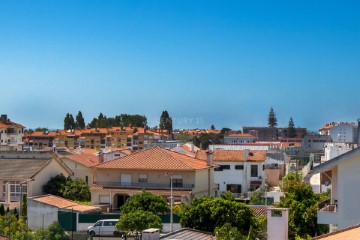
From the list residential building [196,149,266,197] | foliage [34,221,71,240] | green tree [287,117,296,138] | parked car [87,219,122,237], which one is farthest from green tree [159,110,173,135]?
foliage [34,221,71,240]

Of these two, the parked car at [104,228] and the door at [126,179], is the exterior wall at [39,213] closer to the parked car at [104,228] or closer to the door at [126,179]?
the parked car at [104,228]

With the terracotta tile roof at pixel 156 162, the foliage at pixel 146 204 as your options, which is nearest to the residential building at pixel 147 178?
the terracotta tile roof at pixel 156 162

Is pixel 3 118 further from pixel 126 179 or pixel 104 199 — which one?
pixel 104 199

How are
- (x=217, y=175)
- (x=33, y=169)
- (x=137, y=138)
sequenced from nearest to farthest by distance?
1. (x=33, y=169)
2. (x=217, y=175)
3. (x=137, y=138)

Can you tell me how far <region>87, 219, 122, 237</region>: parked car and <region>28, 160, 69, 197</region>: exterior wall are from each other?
54.6ft

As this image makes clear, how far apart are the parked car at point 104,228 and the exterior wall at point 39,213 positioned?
334 cm

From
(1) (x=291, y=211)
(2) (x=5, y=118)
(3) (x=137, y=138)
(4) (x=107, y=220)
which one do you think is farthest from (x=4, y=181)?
(3) (x=137, y=138)

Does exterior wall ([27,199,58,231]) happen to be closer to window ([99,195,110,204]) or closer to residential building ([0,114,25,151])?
window ([99,195,110,204])

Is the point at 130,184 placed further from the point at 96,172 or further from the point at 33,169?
the point at 33,169

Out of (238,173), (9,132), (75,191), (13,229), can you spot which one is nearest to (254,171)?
(238,173)

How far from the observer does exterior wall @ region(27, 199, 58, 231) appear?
39344mm

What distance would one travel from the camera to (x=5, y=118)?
122m

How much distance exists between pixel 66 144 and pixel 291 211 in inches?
5296

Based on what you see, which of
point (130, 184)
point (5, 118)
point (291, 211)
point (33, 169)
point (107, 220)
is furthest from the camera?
point (5, 118)
